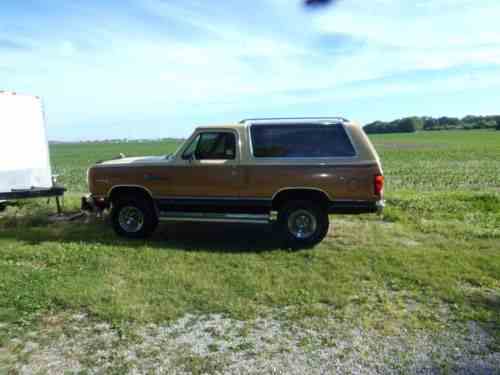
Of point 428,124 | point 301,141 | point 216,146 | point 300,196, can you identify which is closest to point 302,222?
point 300,196

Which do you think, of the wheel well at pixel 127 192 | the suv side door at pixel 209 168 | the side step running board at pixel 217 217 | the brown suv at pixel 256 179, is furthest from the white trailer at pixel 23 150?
the suv side door at pixel 209 168

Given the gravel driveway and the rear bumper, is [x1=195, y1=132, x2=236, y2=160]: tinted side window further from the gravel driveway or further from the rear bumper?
the gravel driveway

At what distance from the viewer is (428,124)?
388 feet

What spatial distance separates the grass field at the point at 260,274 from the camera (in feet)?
12.5

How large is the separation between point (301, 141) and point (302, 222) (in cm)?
134

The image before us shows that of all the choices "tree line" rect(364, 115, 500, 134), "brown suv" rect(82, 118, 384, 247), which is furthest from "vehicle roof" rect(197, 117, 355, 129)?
"tree line" rect(364, 115, 500, 134)

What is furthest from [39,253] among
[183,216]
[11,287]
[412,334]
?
[412,334]

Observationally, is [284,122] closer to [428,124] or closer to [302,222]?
[302,222]

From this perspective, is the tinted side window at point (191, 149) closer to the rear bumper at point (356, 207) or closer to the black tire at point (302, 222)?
the black tire at point (302, 222)

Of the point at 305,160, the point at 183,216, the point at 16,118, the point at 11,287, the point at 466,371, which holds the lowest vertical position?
the point at 466,371

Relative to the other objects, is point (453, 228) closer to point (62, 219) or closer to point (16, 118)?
point (62, 219)

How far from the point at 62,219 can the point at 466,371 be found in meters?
7.89

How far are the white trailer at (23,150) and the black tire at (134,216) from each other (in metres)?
2.54

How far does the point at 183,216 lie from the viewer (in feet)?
21.1
